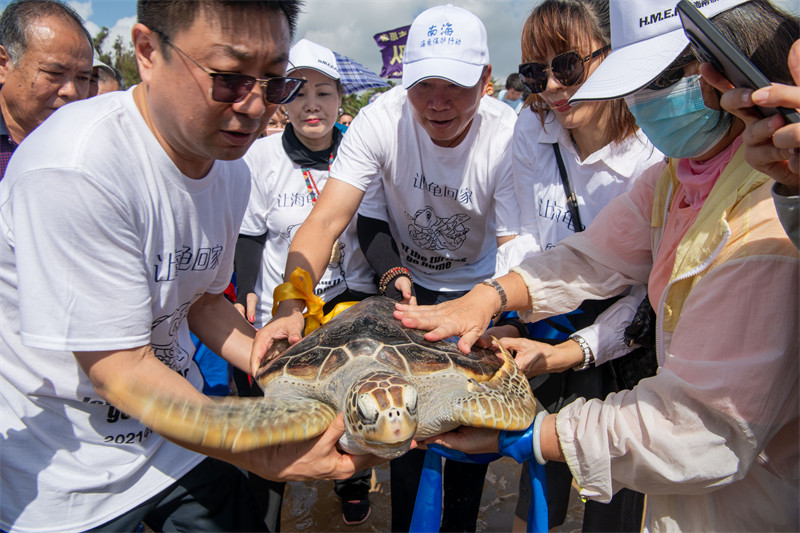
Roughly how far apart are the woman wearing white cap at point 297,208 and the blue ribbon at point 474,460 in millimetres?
1048

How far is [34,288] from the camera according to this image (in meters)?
0.92

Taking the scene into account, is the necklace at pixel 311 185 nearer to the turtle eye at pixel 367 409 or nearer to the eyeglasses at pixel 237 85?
the eyeglasses at pixel 237 85

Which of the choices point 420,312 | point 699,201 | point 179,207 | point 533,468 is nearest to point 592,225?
point 699,201

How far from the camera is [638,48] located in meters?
1.09

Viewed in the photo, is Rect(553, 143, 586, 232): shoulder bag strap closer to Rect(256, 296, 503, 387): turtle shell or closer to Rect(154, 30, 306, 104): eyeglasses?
Rect(256, 296, 503, 387): turtle shell

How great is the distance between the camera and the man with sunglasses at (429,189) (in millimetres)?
1777

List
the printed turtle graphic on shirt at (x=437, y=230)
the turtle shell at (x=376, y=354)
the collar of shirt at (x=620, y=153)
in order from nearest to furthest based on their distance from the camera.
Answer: the turtle shell at (x=376, y=354), the collar of shirt at (x=620, y=153), the printed turtle graphic on shirt at (x=437, y=230)

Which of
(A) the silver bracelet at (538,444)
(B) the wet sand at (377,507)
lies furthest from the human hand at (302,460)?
(B) the wet sand at (377,507)

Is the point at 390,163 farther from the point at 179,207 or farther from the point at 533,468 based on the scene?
the point at 533,468

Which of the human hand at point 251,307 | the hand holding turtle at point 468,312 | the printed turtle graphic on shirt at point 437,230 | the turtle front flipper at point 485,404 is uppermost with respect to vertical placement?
the printed turtle graphic on shirt at point 437,230

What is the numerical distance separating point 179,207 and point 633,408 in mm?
1096

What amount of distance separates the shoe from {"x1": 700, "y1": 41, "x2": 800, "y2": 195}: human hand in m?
2.13

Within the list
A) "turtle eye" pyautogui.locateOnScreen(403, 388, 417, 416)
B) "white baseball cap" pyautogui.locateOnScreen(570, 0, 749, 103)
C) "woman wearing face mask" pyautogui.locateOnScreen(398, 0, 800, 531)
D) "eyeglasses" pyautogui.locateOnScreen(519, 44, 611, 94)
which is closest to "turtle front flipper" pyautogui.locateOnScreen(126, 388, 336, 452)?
"turtle eye" pyautogui.locateOnScreen(403, 388, 417, 416)

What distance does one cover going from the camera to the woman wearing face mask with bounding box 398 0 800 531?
2.80 ft
